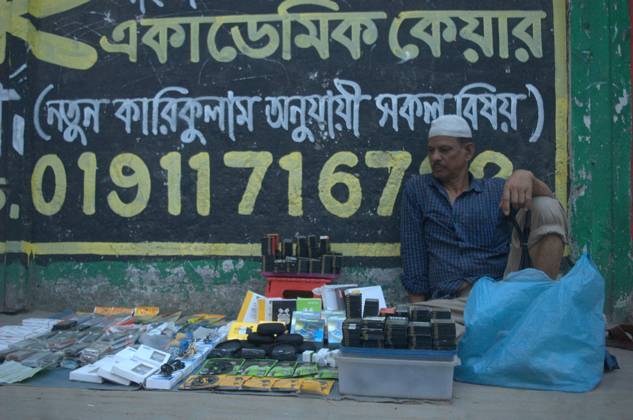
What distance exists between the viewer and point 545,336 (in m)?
2.70

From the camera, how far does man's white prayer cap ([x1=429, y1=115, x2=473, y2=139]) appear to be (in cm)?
396

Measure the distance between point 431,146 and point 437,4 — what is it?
3.75ft

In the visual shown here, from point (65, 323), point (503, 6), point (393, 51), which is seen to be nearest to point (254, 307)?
point (65, 323)

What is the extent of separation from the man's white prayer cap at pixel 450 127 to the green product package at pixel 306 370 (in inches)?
69.7

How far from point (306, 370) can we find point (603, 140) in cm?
269

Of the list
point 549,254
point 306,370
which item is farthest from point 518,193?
point 306,370

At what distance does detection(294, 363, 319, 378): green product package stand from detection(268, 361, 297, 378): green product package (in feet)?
0.08

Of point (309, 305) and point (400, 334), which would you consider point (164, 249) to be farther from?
point (400, 334)

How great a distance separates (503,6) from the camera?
4355mm

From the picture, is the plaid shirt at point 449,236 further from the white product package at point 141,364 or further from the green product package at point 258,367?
the white product package at point 141,364

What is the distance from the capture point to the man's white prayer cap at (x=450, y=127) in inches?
156

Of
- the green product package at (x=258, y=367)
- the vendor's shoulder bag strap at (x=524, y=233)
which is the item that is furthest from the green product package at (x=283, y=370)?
the vendor's shoulder bag strap at (x=524, y=233)

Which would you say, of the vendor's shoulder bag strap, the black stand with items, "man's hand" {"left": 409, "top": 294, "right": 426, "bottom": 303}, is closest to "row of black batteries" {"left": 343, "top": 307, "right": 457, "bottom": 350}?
the vendor's shoulder bag strap

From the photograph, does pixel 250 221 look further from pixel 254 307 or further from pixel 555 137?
pixel 555 137
